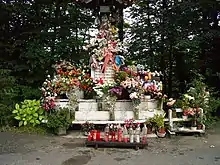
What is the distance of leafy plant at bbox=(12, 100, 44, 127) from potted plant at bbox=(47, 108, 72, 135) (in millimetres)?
510

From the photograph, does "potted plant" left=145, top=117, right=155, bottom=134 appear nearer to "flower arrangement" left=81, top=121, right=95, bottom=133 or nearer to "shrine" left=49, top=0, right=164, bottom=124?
"shrine" left=49, top=0, right=164, bottom=124

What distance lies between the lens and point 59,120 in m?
6.41

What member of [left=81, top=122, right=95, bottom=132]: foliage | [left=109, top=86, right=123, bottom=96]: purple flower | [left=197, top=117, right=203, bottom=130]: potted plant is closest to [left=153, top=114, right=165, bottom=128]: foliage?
[left=197, top=117, right=203, bottom=130]: potted plant

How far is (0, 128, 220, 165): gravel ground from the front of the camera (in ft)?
15.2

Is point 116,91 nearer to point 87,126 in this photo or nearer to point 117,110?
point 117,110

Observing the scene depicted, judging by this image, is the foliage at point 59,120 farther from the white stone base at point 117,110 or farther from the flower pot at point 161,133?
the flower pot at point 161,133

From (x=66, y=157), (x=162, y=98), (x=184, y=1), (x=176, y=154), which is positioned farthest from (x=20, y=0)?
(x=176, y=154)

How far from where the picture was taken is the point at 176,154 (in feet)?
16.7

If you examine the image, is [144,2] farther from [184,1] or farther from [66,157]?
[66,157]

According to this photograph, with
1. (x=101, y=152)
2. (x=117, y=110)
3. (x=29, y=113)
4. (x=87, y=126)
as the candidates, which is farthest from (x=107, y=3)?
(x=101, y=152)

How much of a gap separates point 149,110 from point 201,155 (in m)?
2.09

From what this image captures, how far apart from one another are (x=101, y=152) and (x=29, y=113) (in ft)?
8.42

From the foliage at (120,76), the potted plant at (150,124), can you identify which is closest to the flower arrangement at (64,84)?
the foliage at (120,76)

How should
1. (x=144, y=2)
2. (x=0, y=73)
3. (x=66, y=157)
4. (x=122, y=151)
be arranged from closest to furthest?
(x=66, y=157) → (x=122, y=151) → (x=0, y=73) → (x=144, y=2)
